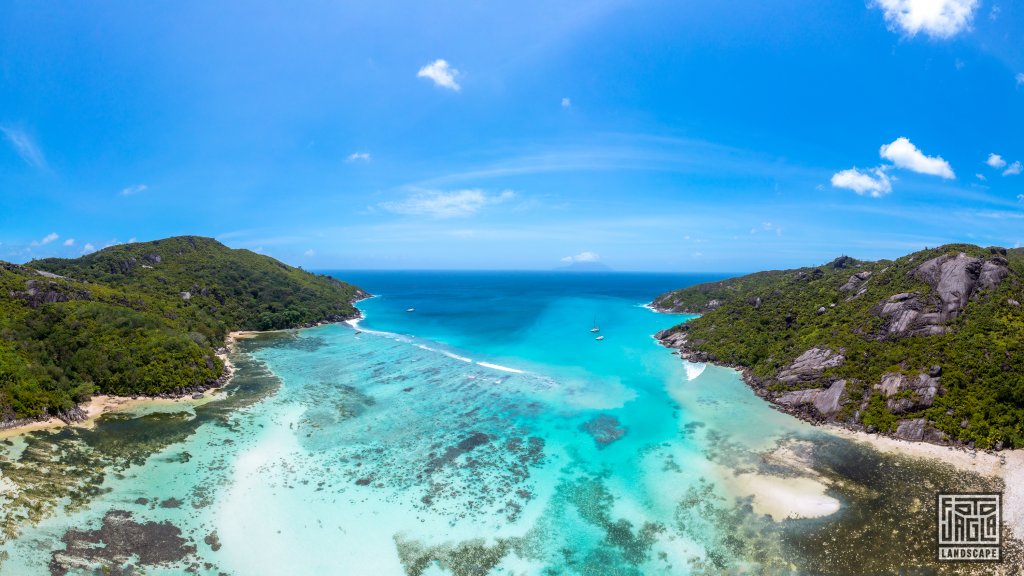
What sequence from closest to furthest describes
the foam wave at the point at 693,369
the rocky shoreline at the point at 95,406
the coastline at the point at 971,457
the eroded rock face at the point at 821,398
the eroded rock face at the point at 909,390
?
the coastline at the point at 971,457, the rocky shoreline at the point at 95,406, the eroded rock face at the point at 909,390, the eroded rock face at the point at 821,398, the foam wave at the point at 693,369

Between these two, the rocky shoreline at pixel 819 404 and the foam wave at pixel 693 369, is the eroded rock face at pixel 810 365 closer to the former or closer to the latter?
the rocky shoreline at pixel 819 404

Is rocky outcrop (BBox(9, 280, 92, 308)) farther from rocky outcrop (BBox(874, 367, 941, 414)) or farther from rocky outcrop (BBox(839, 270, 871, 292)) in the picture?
rocky outcrop (BBox(839, 270, 871, 292))

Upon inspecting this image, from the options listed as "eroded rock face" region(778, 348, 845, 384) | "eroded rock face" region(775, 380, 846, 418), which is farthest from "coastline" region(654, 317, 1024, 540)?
"eroded rock face" region(778, 348, 845, 384)

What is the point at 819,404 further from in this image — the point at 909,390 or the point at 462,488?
the point at 462,488

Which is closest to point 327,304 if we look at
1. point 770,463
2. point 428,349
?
point 428,349

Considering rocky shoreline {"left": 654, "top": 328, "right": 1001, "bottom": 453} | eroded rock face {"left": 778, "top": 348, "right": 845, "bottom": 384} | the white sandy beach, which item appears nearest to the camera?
the white sandy beach

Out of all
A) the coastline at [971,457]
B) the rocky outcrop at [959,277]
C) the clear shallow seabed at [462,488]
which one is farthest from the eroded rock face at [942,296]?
the clear shallow seabed at [462,488]

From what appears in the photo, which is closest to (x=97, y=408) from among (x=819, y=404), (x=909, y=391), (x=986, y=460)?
(x=819, y=404)
